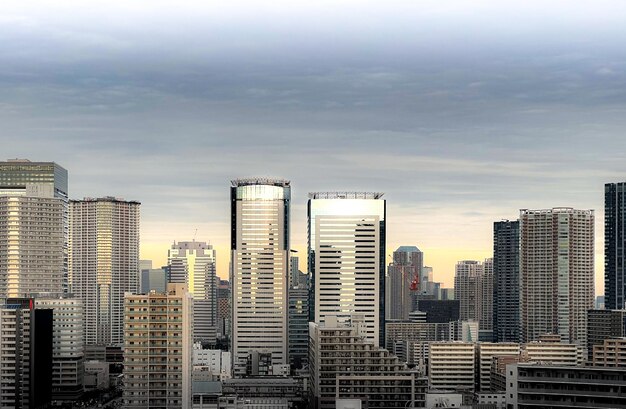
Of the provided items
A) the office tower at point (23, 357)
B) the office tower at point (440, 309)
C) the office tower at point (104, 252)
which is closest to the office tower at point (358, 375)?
the office tower at point (23, 357)

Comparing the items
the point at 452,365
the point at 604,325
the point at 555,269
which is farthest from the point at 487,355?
the point at 555,269

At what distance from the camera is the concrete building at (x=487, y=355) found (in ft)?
244

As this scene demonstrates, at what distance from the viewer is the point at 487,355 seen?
76375 mm

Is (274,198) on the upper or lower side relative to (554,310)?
upper

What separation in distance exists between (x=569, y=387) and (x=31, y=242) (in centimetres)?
7510

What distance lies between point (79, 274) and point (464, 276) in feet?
132

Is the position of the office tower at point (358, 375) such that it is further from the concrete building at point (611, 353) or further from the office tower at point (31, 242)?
the office tower at point (31, 242)

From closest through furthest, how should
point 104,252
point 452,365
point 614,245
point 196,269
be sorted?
point 452,365 < point 614,245 < point 104,252 < point 196,269

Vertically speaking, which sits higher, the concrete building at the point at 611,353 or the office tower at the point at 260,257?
the office tower at the point at 260,257

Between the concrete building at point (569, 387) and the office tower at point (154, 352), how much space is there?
52.1 ft

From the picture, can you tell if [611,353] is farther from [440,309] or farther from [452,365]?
[440,309]

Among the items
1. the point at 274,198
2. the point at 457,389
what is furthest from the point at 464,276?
the point at 457,389

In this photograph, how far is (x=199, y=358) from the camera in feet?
261

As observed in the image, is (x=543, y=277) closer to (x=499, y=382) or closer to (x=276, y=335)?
(x=276, y=335)
